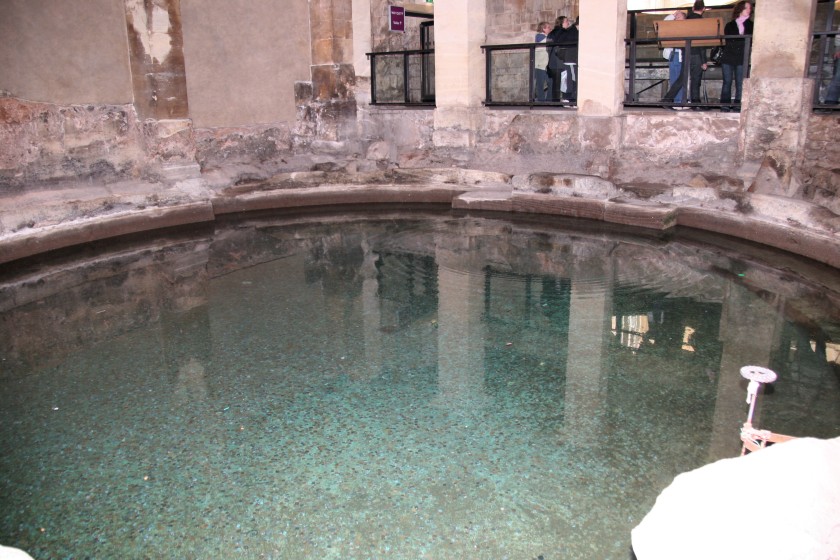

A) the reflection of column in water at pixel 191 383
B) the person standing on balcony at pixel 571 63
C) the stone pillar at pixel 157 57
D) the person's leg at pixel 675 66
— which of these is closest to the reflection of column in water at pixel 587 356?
the reflection of column in water at pixel 191 383

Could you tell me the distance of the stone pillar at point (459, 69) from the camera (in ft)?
29.5

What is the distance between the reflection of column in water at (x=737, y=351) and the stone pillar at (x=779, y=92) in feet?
6.17

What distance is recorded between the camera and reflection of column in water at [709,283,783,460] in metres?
3.43

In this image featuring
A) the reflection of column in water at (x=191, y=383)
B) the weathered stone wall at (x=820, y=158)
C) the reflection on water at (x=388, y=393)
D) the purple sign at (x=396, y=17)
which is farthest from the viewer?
the purple sign at (x=396, y=17)

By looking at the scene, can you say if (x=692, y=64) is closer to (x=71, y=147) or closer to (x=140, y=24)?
(x=140, y=24)

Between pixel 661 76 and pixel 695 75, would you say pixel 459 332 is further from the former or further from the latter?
pixel 661 76

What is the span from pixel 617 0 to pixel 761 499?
6792mm

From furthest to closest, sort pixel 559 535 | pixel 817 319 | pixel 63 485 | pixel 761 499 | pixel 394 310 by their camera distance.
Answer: pixel 394 310 < pixel 817 319 < pixel 63 485 < pixel 559 535 < pixel 761 499

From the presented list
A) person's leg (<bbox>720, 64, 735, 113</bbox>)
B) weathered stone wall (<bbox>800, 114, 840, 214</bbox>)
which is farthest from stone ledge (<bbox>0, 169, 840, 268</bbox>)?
person's leg (<bbox>720, 64, 735, 113</bbox>)

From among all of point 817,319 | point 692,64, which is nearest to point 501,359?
point 817,319

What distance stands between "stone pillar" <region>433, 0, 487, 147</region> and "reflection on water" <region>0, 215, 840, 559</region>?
2924 millimetres

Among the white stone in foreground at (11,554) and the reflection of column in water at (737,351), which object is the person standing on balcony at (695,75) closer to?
the reflection of column in water at (737,351)

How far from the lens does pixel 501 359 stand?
14.6ft

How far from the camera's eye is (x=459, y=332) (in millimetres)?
4910
